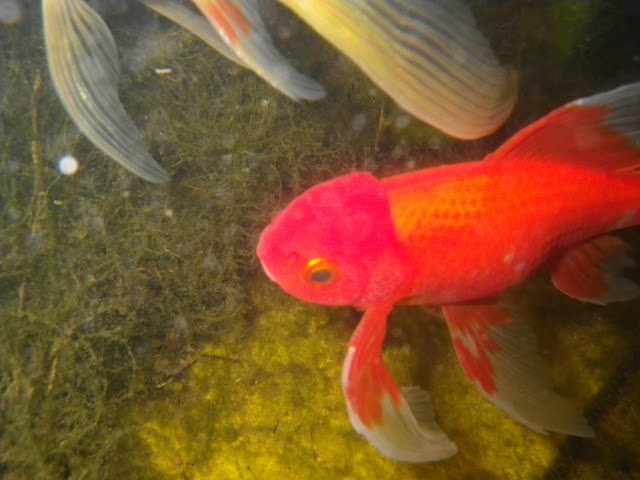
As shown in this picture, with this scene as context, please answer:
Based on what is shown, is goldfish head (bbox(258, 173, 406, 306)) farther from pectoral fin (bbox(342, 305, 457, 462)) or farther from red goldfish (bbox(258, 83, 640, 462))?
pectoral fin (bbox(342, 305, 457, 462))

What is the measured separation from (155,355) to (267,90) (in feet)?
8.79

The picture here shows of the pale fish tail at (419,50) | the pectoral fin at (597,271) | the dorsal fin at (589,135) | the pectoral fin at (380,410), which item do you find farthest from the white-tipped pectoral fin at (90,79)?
the pectoral fin at (597,271)

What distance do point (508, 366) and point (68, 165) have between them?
407cm

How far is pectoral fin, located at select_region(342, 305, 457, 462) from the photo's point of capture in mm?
2076

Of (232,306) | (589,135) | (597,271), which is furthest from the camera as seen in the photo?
(232,306)

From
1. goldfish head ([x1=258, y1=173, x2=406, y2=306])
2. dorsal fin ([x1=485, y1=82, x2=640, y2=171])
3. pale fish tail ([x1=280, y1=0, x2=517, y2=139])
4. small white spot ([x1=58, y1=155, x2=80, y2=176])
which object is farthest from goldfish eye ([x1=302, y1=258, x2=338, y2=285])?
small white spot ([x1=58, y1=155, x2=80, y2=176])

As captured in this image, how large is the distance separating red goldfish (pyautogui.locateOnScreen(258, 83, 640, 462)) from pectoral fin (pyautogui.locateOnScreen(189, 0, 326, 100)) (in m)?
0.58

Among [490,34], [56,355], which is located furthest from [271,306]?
[490,34]

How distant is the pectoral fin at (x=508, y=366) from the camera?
2377 millimetres

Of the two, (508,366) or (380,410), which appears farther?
(508,366)

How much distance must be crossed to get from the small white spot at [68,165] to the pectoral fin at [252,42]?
2505 mm

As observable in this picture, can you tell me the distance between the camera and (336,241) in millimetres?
2166

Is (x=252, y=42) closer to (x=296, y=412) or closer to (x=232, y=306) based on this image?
(x=232, y=306)

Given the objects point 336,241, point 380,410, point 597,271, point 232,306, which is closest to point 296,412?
point 232,306
